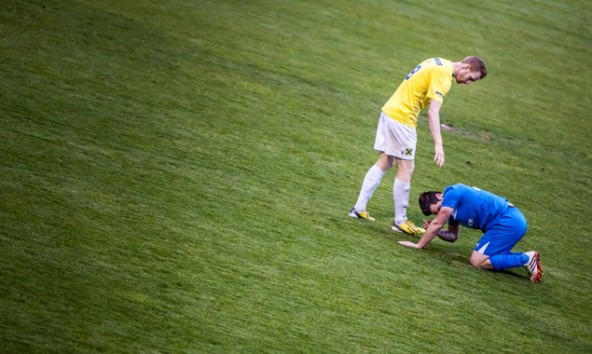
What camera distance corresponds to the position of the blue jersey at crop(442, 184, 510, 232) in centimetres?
695

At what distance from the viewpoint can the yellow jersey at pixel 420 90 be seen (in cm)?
706

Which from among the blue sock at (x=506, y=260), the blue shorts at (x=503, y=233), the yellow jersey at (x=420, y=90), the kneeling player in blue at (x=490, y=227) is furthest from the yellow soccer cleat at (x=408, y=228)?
the yellow jersey at (x=420, y=90)

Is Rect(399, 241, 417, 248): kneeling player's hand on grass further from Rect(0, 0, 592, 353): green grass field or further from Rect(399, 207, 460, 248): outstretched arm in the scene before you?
Rect(0, 0, 592, 353): green grass field

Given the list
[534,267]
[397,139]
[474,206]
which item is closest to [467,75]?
[397,139]

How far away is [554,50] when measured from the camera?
17375 millimetres

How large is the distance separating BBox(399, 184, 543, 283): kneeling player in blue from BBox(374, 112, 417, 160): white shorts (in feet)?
1.66

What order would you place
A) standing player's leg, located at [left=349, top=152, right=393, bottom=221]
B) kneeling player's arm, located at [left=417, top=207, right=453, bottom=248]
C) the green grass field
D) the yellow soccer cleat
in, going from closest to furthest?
the green grass field, kneeling player's arm, located at [left=417, top=207, right=453, bottom=248], standing player's leg, located at [left=349, top=152, right=393, bottom=221], the yellow soccer cleat

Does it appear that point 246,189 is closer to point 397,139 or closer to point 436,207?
point 397,139

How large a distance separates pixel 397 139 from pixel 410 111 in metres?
0.29

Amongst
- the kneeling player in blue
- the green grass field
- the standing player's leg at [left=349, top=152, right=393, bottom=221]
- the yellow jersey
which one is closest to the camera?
the green grass field

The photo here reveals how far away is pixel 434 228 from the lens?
6.90 meters

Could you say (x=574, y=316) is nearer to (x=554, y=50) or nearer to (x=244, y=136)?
(x=244, y=136)

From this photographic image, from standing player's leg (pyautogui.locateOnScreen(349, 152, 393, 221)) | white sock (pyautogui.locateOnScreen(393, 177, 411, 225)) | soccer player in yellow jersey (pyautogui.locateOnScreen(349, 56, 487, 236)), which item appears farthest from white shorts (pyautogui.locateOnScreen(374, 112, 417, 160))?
white sock (pyautogui.locateOnScreen(393, 177, 411, 225))

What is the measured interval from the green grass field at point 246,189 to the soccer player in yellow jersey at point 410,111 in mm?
558
